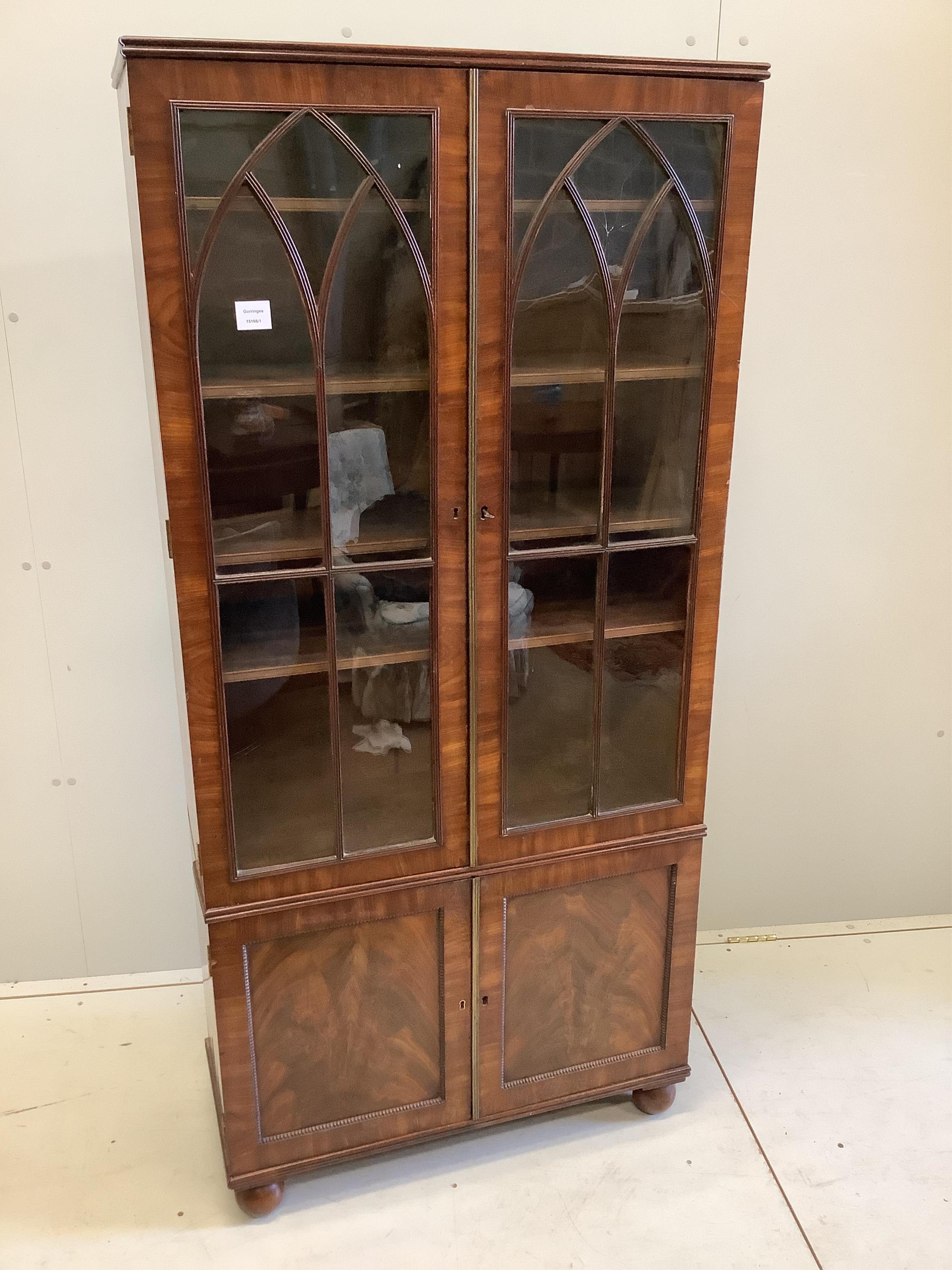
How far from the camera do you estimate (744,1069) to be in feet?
7.30

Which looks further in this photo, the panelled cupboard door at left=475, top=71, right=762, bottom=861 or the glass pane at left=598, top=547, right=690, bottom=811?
the glass pane at left=598, top=547, right=690, bottom=811

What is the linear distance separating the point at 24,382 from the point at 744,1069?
2.06 meters

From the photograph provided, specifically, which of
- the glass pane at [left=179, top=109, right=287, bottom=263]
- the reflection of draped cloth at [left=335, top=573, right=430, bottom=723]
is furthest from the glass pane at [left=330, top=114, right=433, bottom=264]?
the reflection of draped cloth at [left=335, top=573, right=430, bottom=723]

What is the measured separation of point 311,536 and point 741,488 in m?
1.14

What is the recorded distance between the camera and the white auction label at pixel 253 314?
1497 mm

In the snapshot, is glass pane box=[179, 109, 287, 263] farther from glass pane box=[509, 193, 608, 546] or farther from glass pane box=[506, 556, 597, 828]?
glass pane box=[506, 556, 597, 828]

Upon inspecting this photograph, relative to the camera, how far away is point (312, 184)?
1.46 meters

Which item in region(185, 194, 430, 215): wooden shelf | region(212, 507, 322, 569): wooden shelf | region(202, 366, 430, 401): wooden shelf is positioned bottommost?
region(212, 507, 322, 569): wooden shelf

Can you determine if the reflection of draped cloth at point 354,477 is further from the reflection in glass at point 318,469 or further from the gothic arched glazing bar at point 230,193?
the gothic arched glazing bar at point 230,193

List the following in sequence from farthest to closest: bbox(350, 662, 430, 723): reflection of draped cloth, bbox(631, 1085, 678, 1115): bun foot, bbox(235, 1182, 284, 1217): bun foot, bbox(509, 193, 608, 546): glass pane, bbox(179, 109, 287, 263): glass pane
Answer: bbox(631, 1085, 678, 1115): bun foot
bbox(235, 1182, 284, 1217): bun foot
bbox(350, 662, 430, 723): reflection of draped cloth
bbox(509, 193, 608, 546): glass pane
bbox(179, 109, 287, 263): glass pane

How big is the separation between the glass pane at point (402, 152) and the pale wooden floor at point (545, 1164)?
5.60 ft

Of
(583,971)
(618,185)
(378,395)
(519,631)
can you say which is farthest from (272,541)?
(583,971)

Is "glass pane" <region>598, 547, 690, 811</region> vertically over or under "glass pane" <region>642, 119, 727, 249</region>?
under

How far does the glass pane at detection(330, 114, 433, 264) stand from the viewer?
1447 mm
